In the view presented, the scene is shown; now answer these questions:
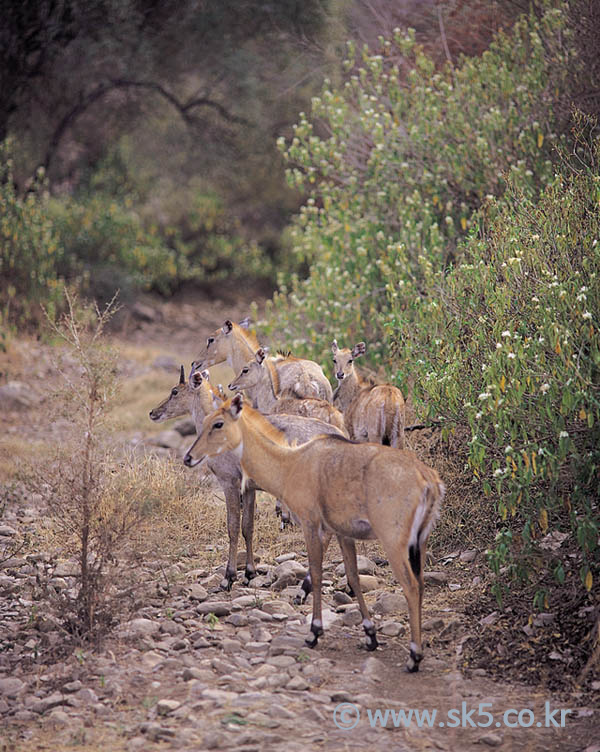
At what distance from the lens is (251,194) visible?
2522 cm

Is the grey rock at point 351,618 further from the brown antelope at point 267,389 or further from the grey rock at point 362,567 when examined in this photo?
the brown antelope at point 267,389

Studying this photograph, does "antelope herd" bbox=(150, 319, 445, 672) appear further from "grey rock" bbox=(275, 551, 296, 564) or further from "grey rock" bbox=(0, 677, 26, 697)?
"grey rock" bbox=(0, 677, 26, 697)

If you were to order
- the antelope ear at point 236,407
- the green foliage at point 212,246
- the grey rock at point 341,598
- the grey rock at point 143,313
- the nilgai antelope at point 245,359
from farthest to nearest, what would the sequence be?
the green foliage at point 212,246 → the grey rock at point 143,313 → the nilgai antelope at point 245,359 → the grey rock at point 341,598 → the antelope ear at point 236,407

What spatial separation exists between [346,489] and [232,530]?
1.94m

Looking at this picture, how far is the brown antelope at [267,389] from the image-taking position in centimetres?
1006

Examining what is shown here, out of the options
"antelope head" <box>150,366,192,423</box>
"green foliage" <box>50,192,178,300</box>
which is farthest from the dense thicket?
"green foliage" <box>50,192,178,300</box>

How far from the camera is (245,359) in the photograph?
469 inches

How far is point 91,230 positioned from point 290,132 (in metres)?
6.86

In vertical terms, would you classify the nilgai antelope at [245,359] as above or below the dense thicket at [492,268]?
below

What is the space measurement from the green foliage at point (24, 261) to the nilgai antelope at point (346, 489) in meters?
10.6

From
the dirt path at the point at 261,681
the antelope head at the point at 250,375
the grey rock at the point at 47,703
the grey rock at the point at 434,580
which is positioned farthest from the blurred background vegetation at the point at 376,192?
the grey rock at the point at 47,703

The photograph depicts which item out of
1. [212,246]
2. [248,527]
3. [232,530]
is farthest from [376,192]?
[212,246]

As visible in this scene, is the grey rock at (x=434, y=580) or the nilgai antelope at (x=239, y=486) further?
the nilgai antelope at (x=239, y=486)

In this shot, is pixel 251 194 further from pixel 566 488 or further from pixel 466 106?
pixel 566 488
